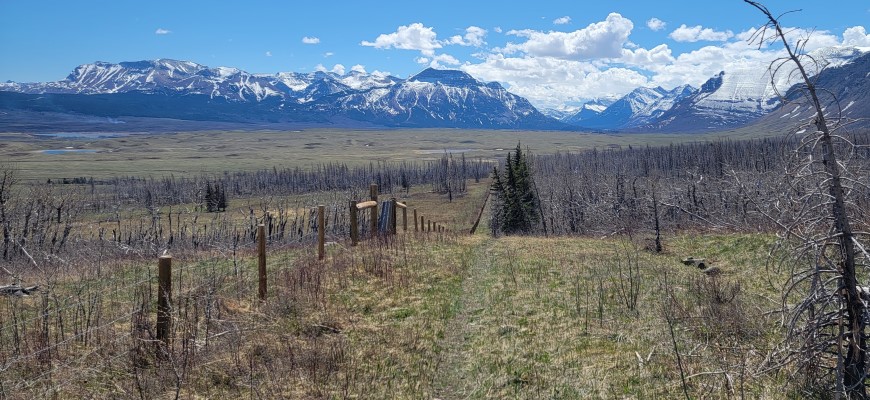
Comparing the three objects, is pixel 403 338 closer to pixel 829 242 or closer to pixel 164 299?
pixel 164 299

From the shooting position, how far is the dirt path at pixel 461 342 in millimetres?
8062

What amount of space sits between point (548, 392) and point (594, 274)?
27.9 feet

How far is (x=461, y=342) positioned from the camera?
10109mm

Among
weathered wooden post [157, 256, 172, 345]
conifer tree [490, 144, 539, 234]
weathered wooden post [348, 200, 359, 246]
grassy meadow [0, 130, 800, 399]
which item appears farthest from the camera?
conifer tree [490, 144, 539, 234]

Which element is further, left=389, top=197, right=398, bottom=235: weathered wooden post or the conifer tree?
the conifer tree

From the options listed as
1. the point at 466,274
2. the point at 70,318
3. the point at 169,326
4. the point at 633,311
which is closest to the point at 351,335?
the point at 169,326

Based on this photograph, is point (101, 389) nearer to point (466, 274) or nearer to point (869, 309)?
point (869, 309)

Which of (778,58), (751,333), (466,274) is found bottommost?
(466,274)

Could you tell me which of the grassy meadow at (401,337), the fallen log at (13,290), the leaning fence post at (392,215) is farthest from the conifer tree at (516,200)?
the fallen log at (13,290)

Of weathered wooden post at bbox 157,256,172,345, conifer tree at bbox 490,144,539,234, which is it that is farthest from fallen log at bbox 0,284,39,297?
conifer tree at bbox 490,144,539,234

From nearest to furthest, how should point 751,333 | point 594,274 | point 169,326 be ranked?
1. point 169,326
2. point 751,333
3. point 594,274

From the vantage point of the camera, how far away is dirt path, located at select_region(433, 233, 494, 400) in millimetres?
8062

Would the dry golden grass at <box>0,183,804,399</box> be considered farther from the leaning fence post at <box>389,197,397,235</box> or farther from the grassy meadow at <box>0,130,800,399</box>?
the leaning fence post at <box>389,197,397,235</box>

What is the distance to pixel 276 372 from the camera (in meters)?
8.05
